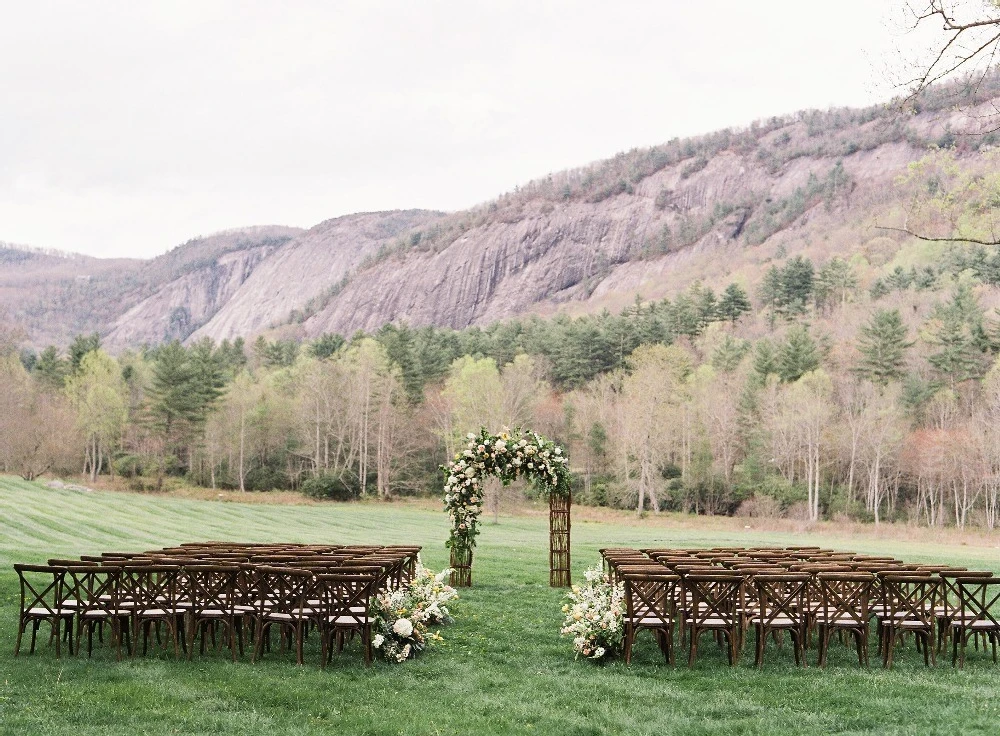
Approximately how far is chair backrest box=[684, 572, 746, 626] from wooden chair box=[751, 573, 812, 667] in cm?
23

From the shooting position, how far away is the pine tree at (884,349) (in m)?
61.3

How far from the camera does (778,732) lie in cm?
763

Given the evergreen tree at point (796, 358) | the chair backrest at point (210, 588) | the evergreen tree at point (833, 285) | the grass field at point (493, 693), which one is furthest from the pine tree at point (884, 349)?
the chair backrest at point (210, 588)

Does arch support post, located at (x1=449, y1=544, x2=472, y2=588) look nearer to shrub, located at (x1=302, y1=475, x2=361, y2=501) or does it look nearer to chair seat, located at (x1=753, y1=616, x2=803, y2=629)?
chair seat, located at (x1=753, y1=616, x2=803, y2=629)

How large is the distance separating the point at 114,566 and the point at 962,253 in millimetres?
89054

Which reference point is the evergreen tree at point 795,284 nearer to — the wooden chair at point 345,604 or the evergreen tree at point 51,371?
the evergreen tree at point 51,371

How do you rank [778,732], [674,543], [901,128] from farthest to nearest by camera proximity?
[901,128]
[674,543]
[778,732]

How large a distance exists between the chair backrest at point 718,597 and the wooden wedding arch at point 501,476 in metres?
7.72

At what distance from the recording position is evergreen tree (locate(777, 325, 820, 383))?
Result: 62.8m

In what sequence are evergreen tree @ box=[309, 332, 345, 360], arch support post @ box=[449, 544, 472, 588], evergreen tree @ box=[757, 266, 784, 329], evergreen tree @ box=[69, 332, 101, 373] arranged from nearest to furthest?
arch support post @ box=[449, 544, 472, 588], evergreen tree @ box=[69, 332, 101, 373], evergreen tree @ box=[309, 332, 345, 360], evergreen tree @ box=[757, 266, 784, 329]

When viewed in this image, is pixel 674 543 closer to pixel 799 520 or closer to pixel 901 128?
pixel 799 520

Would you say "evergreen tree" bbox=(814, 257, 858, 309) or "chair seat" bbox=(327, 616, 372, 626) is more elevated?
"evergreen tree" bbox=(814, 257, 858, 309)

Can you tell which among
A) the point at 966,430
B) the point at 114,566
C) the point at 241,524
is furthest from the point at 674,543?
the point at 966,430

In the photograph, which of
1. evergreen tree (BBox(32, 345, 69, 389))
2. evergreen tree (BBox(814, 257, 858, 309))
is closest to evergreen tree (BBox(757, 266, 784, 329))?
evergreen tree (BBox(814, 257, 858, 309))
